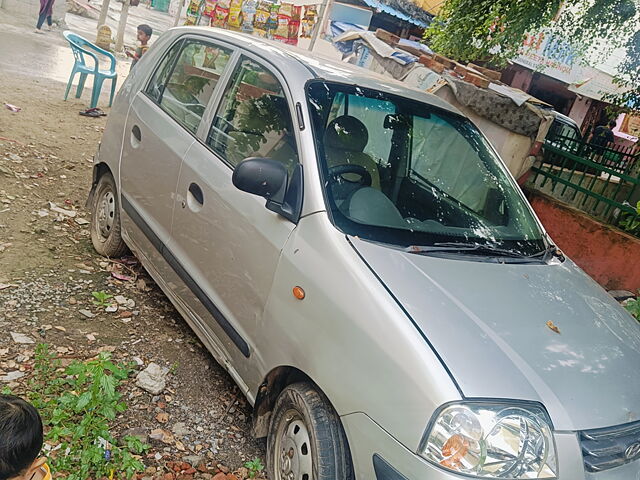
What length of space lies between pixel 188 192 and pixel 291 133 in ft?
2.39

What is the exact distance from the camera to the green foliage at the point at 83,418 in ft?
7.63

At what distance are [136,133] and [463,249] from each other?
7.51ft

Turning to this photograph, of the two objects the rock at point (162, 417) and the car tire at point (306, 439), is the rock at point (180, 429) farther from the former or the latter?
the car tire at point (306, 439)

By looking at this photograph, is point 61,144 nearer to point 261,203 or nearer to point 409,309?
point 261,203

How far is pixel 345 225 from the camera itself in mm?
2326

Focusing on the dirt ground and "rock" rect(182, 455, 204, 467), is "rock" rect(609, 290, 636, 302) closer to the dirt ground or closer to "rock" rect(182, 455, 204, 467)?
the dirt ground

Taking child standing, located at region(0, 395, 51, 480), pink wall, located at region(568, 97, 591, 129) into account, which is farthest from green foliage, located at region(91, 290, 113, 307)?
pink wall, located at region(568, 97, 591, 129)

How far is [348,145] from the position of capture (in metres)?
2.73

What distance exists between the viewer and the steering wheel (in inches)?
99.7

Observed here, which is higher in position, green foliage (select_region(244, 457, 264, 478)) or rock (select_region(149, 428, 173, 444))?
green foliage (select_region(244, 457, 264, 478))

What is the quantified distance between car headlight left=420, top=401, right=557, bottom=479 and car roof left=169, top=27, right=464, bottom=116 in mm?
1794

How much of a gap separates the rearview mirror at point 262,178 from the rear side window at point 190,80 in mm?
961

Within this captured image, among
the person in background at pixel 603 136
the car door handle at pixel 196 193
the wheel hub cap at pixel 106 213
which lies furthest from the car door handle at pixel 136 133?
the person in background at pixel 603 136

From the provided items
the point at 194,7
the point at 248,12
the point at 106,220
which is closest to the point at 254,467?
the point at 106,220
